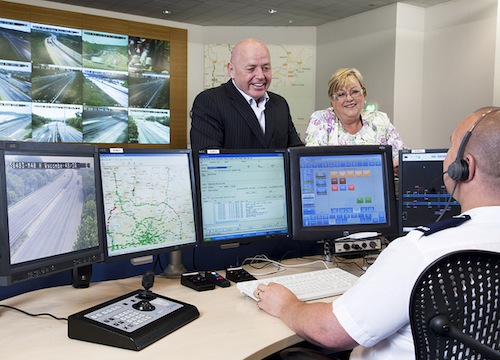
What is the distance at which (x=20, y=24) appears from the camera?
223 inches

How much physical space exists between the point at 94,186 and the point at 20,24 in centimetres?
508

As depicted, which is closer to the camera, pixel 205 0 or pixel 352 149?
pixel 352 149

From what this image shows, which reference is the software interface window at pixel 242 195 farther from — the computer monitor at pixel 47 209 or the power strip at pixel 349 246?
the computer monitor at pixel 47 209

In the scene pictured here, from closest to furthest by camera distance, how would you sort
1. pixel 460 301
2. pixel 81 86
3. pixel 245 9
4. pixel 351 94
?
pixel 460 301 < pixel 351 94 < pixel 81 86 < pixel 245 9

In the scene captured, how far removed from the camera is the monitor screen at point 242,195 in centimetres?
181

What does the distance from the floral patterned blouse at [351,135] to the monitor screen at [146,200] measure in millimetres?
1574

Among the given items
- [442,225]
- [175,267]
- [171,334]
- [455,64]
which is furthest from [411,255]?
[455,64]

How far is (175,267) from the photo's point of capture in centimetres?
182

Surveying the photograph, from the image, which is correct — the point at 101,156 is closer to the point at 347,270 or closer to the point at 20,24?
the point at 347,270

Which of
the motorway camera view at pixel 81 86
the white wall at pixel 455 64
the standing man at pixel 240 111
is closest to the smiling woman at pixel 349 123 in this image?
the standing man at pixel 240 111

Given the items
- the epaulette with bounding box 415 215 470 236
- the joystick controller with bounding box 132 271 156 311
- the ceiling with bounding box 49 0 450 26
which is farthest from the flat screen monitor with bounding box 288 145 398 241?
the ceiling with bounding box 49 0 450 26

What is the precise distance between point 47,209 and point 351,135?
2252 millimetres

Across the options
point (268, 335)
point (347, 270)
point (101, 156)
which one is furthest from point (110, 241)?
point (347, 270)

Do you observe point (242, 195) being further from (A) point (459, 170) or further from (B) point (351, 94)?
(B) point (351, 94)
